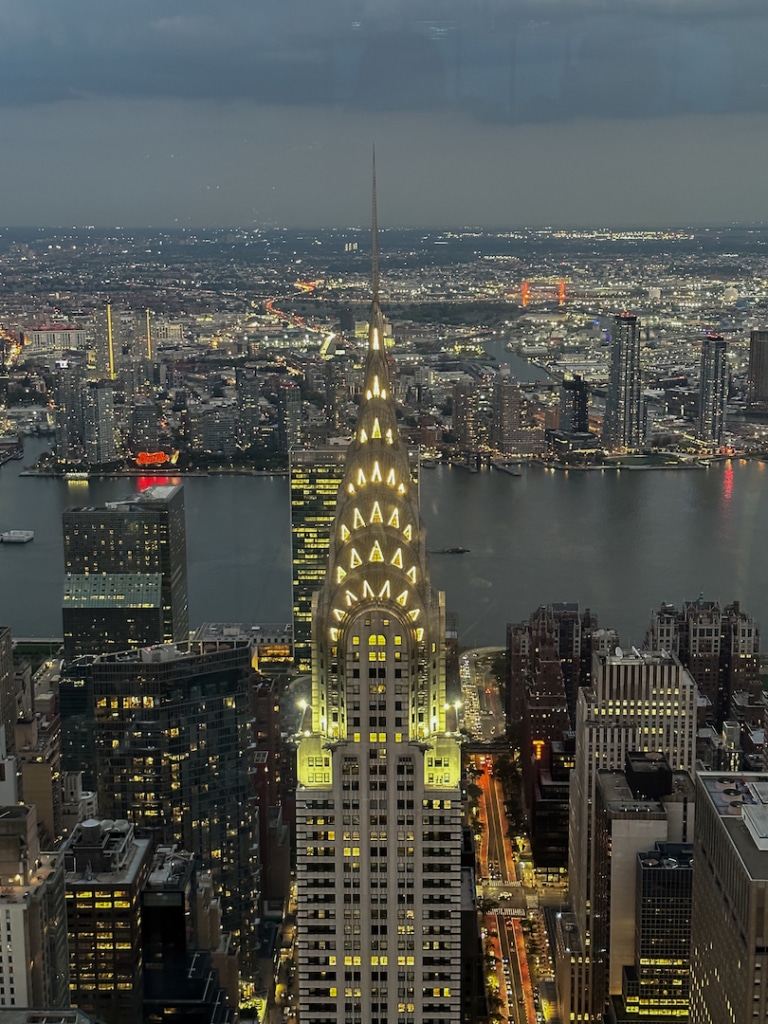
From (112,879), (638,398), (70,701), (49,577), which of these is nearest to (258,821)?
(70,701)

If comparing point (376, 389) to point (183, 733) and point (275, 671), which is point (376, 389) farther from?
point (275, 671)

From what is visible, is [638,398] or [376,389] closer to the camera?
[376,389]

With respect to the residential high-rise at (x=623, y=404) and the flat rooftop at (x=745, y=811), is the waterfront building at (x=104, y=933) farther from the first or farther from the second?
the residential high-rise at (x=623, y=404)

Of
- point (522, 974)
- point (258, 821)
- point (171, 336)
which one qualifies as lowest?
point (522, 974)

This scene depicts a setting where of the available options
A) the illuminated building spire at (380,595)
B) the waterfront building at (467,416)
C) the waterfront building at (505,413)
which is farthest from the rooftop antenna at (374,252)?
the waterfront building at (505,413)

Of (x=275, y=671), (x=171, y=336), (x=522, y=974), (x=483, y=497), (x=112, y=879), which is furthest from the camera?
(x=171, y=336)
